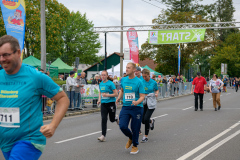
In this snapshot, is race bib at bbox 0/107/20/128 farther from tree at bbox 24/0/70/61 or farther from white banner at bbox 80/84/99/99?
tree at bbox 24/0/70/61

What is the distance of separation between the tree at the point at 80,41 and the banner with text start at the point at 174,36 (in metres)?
36.7

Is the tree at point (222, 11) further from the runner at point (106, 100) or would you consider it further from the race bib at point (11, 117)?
the race bib at point (11, 117)

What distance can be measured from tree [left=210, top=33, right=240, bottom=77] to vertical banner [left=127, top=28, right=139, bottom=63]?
44731 mm

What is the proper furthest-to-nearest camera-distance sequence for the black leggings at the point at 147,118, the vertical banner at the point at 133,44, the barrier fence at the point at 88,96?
the vertical banner at the point at 133,44, the barrier fence at the point at 88,96, the black leggings at the point at 147,118

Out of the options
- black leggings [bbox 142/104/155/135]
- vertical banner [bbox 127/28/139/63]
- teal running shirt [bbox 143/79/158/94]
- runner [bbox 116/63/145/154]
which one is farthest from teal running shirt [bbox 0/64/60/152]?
vertical banner [bbox 127/28/139/63]

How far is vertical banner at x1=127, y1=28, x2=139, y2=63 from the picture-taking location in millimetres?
23953

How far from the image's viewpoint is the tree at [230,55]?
6612cm

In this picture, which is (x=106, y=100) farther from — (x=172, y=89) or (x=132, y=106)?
(x=172, y=89)

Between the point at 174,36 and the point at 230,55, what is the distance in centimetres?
4437

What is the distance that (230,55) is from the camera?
6612 cm

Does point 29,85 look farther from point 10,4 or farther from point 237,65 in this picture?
point 237,65

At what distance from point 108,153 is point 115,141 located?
152cm

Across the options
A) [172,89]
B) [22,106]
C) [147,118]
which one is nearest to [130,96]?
[147,118]

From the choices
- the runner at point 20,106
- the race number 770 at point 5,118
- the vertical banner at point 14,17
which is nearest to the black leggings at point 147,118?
the vertical banner at point 14,17
